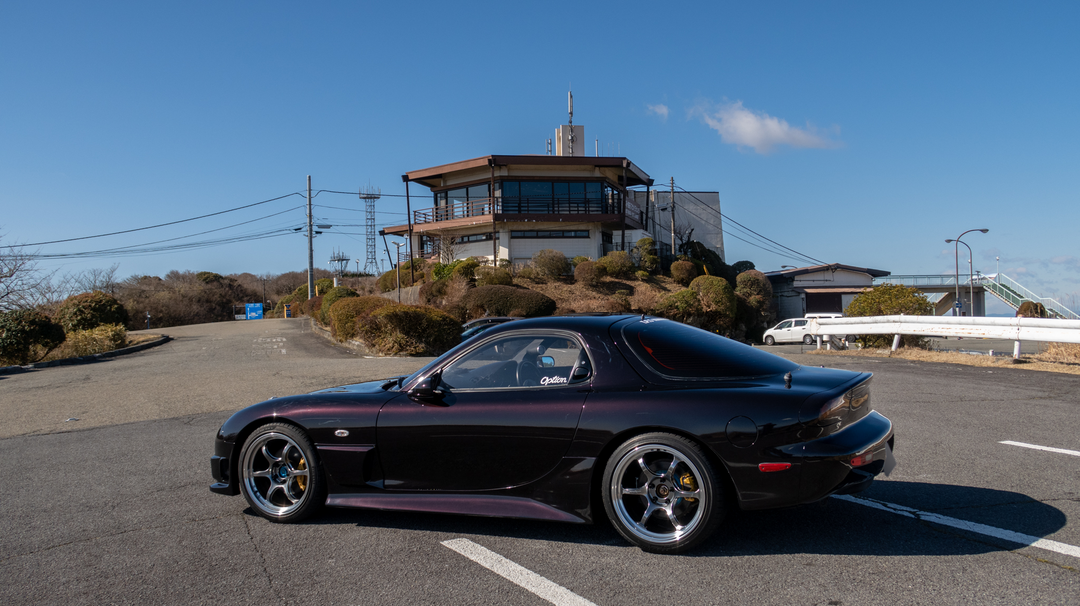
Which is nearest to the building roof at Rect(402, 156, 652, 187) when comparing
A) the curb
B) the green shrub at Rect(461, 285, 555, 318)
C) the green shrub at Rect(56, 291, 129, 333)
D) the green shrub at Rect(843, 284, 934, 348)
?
the green shrub at Rect(461, 285, 555, 318)

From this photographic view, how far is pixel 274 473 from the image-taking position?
4.46 meters

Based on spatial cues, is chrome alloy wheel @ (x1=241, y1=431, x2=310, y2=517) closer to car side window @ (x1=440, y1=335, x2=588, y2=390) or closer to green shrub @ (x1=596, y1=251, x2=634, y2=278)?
car side window @ (x1=440, y1=335, x2=588, y2=390)

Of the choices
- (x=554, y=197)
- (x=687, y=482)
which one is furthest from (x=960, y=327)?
(x=554, y=197)

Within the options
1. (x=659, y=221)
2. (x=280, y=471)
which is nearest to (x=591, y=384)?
(x=280, y=471)

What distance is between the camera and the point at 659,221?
48.3 m

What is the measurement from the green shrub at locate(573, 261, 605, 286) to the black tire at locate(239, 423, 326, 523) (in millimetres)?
29739

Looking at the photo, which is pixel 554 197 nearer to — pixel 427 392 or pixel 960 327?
pixel 960 327

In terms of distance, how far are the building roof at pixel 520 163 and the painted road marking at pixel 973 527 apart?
110ft

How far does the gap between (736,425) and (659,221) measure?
45990 mm

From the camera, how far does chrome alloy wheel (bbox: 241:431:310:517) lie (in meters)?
4.40

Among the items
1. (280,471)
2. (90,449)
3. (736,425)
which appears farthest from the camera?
(90,449)

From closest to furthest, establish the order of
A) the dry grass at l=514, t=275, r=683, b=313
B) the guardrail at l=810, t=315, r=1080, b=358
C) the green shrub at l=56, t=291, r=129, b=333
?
1. the guardrail at l=810, t=315, r=1080, b=358
2. the green shrub at l=56, t=291, r=129, b=333
3. the dry grass at l=514, t=275, r=683, b=313

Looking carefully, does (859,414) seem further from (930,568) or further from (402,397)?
(402,397)

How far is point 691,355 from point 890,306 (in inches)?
641
